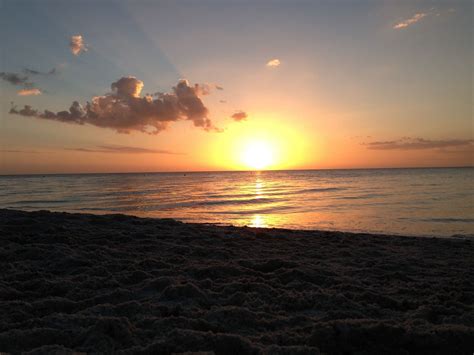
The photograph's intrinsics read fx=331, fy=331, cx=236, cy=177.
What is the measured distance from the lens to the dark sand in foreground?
331cm

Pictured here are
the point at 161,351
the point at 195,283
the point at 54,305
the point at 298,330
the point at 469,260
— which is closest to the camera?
the point at 161,351

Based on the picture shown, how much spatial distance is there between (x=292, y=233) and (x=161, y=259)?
5078 millimetres

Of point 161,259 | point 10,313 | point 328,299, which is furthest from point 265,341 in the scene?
point 161,259

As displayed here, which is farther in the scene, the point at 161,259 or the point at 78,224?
the point at 78,224

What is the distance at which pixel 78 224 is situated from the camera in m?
10.2

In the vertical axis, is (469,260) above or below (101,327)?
below

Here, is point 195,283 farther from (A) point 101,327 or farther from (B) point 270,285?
(A) point 101,327

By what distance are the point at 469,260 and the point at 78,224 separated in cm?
1042

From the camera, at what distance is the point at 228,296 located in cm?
461

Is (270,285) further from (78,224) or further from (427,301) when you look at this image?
(78,224)

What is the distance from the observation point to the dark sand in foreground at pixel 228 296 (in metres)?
3.31

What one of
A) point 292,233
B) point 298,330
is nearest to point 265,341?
point 298,330

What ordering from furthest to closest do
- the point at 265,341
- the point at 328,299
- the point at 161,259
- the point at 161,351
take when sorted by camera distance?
1. the point at 161,259
2. the point at 328,299
3. the point at 265,341
4. the point at 161,351

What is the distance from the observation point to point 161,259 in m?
6.61
